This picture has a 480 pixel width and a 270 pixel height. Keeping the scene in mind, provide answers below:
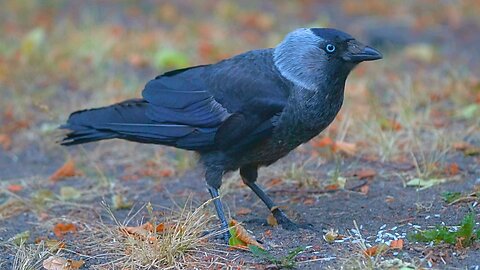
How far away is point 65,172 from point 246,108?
6.67 ft

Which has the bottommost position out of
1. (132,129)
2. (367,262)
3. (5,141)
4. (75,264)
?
(367,262)

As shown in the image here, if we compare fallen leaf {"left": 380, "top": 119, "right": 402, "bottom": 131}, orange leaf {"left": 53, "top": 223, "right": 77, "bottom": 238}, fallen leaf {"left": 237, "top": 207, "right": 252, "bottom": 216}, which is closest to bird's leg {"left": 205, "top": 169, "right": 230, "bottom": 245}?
fallen leaf {"left": 237, "top": 207, "right": 252, "bottom": 216}

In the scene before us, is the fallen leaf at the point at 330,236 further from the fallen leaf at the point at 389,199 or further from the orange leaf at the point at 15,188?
the orange leaf at the point at 15,188

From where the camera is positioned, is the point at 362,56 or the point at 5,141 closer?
the point at 362,56

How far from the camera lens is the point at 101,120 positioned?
502 centimetres

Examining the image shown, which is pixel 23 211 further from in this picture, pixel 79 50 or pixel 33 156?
pixel 79 50

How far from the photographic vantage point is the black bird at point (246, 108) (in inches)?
181

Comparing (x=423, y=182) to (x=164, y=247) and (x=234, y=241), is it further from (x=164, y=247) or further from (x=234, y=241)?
(x=164, y=247)

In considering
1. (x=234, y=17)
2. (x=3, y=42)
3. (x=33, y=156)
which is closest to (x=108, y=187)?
(x=33, y=156)

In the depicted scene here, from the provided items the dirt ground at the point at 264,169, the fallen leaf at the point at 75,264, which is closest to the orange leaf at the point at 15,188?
the dirt ground at the point at 264,169

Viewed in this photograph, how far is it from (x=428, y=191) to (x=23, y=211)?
2.52 m

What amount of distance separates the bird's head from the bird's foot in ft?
2.47

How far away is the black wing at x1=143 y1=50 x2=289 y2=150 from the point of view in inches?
181

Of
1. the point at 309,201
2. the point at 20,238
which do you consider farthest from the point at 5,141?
the point at 309,201
